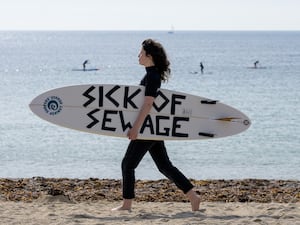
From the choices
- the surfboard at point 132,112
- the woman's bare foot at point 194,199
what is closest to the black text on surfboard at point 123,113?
the surfboard at point 132,112

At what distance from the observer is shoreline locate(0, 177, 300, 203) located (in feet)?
30.9

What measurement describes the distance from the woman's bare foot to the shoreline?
50.9 inches

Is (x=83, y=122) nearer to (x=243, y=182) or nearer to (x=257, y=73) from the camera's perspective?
(x=243, y=182)

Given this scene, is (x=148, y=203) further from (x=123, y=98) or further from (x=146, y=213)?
(x=123, y=98)

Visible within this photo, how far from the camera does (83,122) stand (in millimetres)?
8273

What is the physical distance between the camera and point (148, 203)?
8.96m

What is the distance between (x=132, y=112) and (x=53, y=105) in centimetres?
88

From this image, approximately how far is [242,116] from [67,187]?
315 cm

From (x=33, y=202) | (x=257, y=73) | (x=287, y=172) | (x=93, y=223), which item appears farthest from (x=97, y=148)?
(x=257, y=73)

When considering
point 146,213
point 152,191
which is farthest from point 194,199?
point 152,191

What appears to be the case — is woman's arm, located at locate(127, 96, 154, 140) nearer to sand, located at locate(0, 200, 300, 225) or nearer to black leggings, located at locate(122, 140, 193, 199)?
black leggings, located at locate(122, 140, 193, 199)

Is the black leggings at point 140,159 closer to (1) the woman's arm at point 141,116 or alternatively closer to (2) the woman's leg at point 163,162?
(2) the woman's leg at point 163,162

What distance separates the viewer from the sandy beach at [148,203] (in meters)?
7.46

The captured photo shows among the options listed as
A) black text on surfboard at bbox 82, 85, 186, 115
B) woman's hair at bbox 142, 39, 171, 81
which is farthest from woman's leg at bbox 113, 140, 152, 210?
woman's hair at bbox 142, 39, 171, 81
